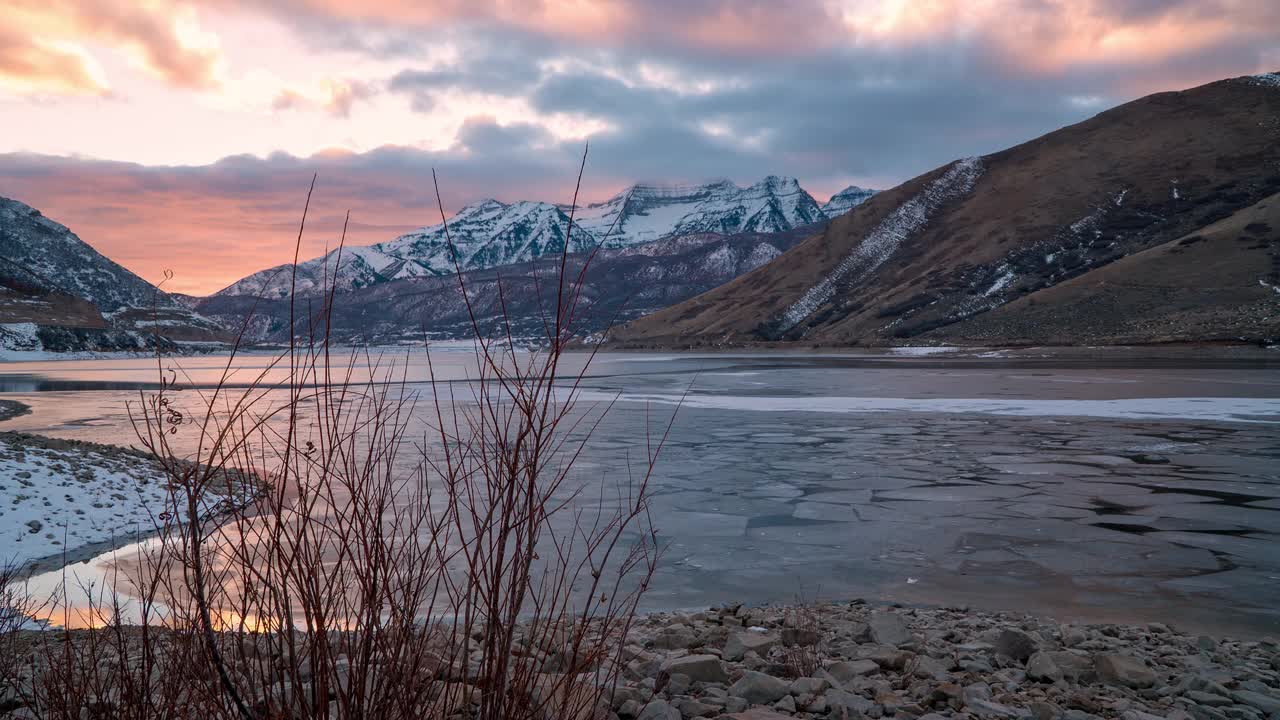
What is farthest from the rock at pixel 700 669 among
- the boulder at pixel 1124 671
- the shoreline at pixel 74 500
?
the shoreline at pixel 74 500

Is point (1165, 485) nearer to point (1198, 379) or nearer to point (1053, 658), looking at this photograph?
point (1053, 658)

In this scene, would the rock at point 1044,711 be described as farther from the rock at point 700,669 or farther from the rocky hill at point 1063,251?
the rocky hill at point 1063,251

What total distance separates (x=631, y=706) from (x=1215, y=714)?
2.98m

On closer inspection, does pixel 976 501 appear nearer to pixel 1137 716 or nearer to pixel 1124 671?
pixel 1124 671

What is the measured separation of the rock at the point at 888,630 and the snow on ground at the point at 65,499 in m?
7.13

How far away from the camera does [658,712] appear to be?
12.5 feet

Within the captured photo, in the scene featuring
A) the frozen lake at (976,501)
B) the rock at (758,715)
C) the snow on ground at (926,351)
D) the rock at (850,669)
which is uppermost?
the rock at (758,715)

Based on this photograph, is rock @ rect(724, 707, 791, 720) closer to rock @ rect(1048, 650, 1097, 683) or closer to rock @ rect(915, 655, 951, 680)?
rock @ rect(915, 655, 951, 680)

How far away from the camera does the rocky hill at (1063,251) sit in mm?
81688

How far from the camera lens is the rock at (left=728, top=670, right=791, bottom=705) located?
4.23 metres

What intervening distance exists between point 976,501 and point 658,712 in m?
8.84

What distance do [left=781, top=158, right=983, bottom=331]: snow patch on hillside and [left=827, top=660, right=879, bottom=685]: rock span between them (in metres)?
137

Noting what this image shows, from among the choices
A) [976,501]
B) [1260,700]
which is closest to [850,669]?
[1260,700]

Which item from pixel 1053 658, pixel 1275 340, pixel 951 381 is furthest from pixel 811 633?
pixel 1275 340
